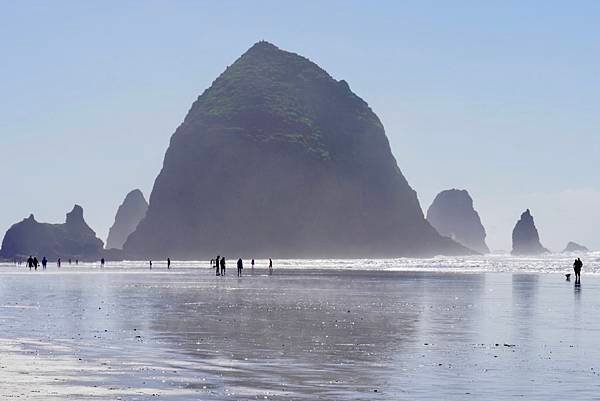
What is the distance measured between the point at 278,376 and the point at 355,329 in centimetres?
1109

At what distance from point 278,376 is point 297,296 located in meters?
30.9

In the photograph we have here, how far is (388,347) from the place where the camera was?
2403cm

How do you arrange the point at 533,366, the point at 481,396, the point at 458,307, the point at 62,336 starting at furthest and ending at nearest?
the point at 458,307 < the point at 62,336 < the point at 533,366 < the point at 481,396

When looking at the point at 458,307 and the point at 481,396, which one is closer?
the point at 481,396

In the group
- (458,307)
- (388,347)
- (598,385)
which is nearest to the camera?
(598,385)

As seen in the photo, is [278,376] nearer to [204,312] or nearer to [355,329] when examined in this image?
[355,329]

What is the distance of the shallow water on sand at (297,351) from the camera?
55.2ft

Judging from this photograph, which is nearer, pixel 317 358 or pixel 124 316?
pixel 317 358

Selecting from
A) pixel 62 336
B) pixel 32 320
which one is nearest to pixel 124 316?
pixel 32 320

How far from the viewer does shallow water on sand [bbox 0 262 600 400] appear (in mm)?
16828

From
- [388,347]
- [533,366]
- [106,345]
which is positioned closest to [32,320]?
[106,345]

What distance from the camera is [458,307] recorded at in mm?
40719

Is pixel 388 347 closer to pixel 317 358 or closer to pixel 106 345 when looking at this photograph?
pixel 317 358

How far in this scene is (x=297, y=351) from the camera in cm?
2298
